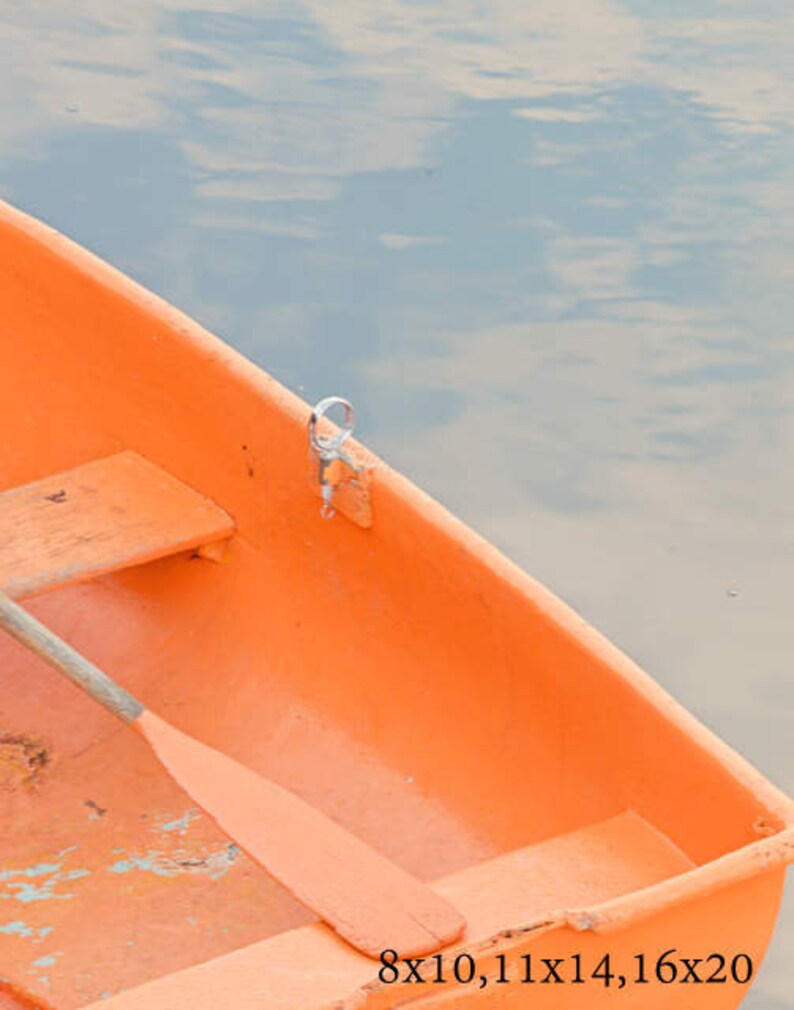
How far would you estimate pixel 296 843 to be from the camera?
9.00ft

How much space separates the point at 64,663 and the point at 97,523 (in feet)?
2.09

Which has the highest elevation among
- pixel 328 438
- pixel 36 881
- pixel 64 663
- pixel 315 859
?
pixel 328 438

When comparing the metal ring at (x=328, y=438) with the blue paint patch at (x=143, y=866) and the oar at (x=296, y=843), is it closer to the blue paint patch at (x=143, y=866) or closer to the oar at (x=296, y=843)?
the oar at (x=296, y=843)

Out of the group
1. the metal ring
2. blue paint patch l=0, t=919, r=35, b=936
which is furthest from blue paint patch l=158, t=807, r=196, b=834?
the metal ring

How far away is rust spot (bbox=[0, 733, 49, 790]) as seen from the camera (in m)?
3.34

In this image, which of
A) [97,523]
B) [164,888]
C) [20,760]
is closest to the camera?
[164,888]

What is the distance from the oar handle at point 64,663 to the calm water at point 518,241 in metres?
1.28

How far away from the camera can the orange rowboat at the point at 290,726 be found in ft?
8.25

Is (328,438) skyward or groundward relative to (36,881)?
skyward

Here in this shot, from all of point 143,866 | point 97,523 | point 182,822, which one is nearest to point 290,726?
point 182,822

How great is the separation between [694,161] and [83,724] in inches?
148

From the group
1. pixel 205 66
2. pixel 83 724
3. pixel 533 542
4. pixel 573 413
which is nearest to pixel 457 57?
pixel 205 66

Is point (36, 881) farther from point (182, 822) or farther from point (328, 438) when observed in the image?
point (328, 438)

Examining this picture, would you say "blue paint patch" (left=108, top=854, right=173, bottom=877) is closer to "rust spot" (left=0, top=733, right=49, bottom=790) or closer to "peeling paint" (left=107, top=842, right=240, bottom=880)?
"peeling paint" (left=107, top=842, right=240, bottom=880)
